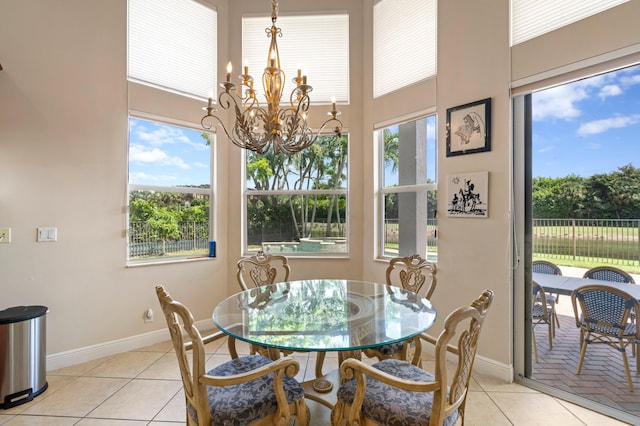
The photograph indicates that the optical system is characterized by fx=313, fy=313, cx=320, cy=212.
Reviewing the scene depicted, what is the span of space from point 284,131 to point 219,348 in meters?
2.34

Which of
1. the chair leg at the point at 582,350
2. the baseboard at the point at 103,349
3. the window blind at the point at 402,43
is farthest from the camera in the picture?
the window blind at the point at 402,43

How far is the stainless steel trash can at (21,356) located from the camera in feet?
7.39

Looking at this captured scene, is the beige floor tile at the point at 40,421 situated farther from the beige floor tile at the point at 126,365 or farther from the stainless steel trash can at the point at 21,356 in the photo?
the beige floor tile at the point at 126,365

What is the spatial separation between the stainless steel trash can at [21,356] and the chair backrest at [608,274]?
13.8ft

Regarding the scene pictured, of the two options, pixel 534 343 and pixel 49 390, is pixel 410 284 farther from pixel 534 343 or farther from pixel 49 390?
pixel 49 390

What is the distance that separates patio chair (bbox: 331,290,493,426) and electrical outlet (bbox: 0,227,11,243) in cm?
294

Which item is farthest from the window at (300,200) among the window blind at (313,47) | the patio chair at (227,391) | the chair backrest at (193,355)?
the chair backrest at (193,355)

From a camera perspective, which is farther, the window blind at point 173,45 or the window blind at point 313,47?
the window blind at point 313,47

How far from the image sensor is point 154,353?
10.2ft

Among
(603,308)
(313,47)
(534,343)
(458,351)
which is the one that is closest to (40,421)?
(458,351)

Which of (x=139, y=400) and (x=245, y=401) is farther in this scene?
(x=139, y=400)

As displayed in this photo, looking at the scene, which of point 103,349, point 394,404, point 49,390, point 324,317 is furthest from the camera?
point 103,349

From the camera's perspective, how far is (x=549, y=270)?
8.34 feet

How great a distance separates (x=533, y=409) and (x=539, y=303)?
2.64 ft
